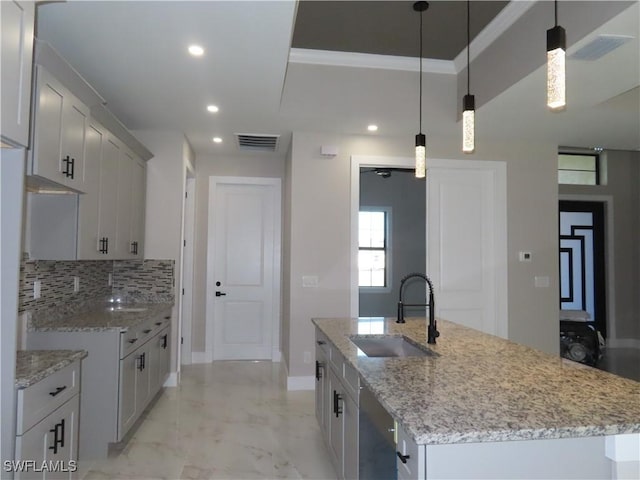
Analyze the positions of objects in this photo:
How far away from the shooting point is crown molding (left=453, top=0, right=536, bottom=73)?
294 centimetres

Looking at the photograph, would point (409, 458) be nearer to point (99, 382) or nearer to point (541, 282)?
point (99, 382)

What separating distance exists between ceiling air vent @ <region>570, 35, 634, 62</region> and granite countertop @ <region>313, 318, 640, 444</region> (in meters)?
1.87

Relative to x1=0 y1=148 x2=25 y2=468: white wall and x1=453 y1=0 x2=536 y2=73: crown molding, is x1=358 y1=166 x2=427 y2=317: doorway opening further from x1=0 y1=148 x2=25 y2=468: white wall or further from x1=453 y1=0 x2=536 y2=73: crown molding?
x1=0 y1=148 x2=25 y2=468: white wall

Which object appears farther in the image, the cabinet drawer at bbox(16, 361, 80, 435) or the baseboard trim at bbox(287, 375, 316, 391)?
the baseboard trim at bbox(287, 375, 316, 391)

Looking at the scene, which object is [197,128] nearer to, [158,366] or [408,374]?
[158,366]

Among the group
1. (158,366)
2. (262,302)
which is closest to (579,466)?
(158,366)

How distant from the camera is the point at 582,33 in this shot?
96.4 inches

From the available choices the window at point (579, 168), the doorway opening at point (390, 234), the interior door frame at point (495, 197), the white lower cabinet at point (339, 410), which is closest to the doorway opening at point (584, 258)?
the window at point (579, 168)

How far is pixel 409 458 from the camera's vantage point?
1248mm

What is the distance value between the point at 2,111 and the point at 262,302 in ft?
13.2

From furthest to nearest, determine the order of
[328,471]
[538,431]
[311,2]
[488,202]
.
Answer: [488,202] → [311,2] → [328,471] → [538,431]
